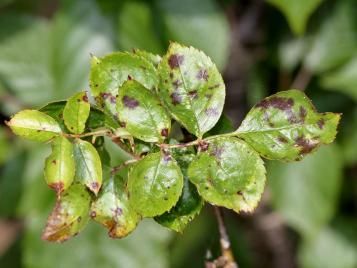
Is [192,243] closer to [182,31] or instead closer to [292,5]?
[182,31]

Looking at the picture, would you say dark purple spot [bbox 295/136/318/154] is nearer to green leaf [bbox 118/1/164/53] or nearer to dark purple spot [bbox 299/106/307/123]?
dark purple spot [bbox 299/106/307/123]

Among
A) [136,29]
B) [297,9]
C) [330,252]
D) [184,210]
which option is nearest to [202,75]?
[184,210]

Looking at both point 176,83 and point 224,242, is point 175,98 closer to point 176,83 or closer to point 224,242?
point 176,83

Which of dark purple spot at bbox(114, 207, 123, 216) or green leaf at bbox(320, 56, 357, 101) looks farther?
green leaf at bbox(320, 56, 357, 101)

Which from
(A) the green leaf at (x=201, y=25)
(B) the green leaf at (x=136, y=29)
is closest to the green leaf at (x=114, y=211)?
(B) the green leaf at (x=136, y=29)

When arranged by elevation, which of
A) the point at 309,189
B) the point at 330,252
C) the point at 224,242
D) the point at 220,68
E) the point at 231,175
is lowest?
the point at 330,252

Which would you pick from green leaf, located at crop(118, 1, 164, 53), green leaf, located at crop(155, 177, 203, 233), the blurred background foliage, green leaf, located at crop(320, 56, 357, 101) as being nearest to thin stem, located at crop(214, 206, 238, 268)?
green leaf, located at crop(155, 177, 203, 233)
